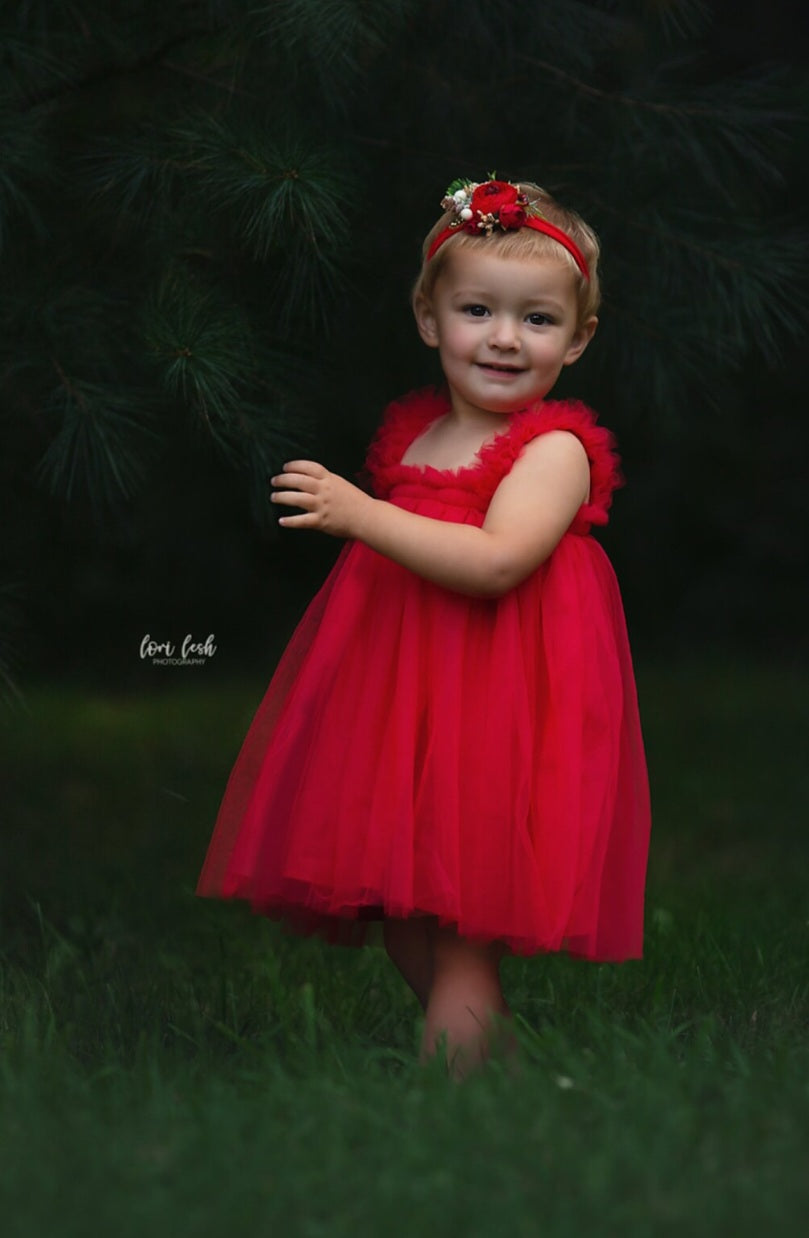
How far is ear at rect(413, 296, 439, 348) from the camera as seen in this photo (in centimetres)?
226

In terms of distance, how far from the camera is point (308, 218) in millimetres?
2244

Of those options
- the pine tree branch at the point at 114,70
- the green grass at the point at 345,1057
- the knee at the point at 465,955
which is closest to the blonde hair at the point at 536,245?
the pine tree branch at the point at 114,70

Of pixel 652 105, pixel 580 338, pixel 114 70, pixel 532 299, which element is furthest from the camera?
pixel 652 105

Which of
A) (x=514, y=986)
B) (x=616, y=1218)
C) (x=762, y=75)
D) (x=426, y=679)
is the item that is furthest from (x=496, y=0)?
(x=616, y=1218)

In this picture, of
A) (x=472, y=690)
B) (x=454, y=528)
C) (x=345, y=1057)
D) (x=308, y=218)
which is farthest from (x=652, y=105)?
(x=345, y=1057)

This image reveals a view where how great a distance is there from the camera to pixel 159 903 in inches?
128

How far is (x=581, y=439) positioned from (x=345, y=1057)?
83 cm

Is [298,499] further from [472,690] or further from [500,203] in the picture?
[500,203]

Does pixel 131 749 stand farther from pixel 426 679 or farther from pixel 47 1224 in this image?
pixel 47 1224

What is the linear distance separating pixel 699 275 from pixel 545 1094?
1378mm

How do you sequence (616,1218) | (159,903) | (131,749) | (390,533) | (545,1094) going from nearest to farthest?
(616,1218) < (545,1094) < (390,533) < (159,903) < (131,749)

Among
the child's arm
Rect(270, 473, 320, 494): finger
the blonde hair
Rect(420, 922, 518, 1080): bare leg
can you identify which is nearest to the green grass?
Rect(420, 922, 518, 1080): bare leg

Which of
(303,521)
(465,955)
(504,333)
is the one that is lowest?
(465,955)

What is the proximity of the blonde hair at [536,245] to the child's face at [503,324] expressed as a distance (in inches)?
0.5
